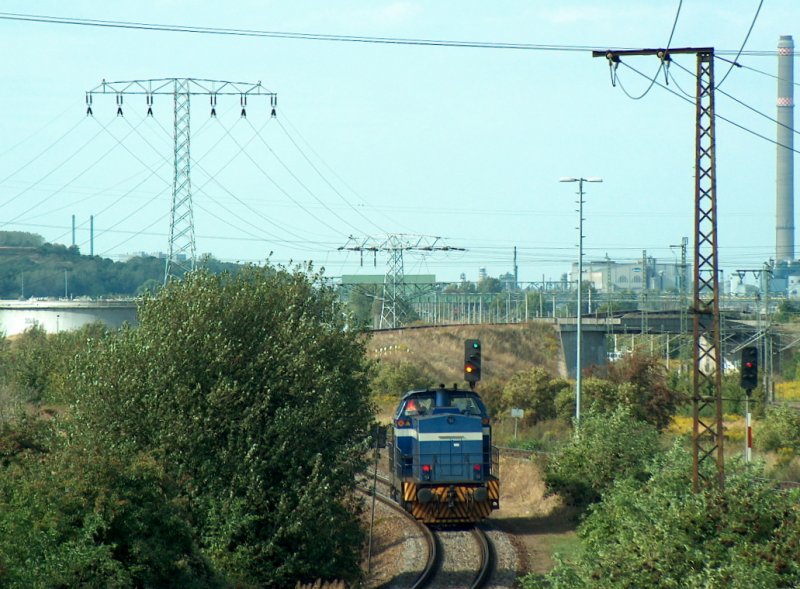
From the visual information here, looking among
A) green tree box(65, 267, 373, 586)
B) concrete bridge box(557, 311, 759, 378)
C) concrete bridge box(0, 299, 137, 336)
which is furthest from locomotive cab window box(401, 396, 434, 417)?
concrete bridge box(0, 299, 137, 336)

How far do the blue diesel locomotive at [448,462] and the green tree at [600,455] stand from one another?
5514mm

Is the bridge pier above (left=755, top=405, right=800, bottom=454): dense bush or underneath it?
above

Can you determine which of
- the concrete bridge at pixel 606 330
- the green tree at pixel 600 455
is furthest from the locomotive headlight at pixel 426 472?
the concrete bridge at pixel 606 330

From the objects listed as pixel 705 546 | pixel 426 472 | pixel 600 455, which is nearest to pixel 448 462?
pixel 426 472

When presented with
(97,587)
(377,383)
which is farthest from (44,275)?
(97,587)

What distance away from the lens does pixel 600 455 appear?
32938 mm

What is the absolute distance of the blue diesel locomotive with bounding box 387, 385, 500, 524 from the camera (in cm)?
2783

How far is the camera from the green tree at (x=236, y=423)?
23453mm

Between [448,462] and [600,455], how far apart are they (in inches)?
281

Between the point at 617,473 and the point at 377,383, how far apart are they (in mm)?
37456

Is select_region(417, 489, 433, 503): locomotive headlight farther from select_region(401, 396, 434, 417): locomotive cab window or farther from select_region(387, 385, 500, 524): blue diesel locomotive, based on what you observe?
select_region(401, 396, 434, 417): locomotive cab window

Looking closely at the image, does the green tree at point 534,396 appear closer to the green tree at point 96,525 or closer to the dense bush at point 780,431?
the dense bush at point 780,431

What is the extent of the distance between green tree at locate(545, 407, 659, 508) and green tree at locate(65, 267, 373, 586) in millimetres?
10008

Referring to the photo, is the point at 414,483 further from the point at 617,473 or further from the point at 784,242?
the point at 784,242
